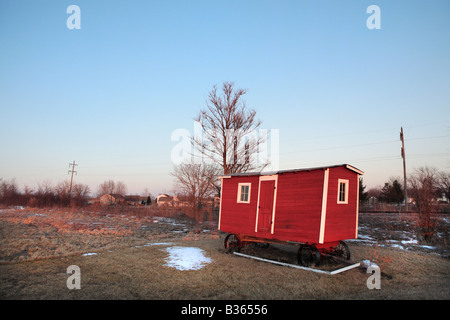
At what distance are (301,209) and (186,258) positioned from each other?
4.67 m

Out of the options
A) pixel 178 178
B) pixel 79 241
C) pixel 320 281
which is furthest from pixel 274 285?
pixel 178 178

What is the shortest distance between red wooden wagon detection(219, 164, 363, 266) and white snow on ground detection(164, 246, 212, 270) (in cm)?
167

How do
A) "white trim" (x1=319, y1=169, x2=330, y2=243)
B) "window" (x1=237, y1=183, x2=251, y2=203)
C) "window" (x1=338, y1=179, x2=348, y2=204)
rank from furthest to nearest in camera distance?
"window" (x1=237, y1=183, x2=251, y2=203) < "window" (x1=338, y1=179, x2=348, y2=204) < "white trim" (x1=319, y1=169, x2=330, y2=243)

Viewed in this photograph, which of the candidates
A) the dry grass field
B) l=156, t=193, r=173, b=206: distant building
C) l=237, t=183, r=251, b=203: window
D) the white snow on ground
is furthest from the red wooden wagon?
l=156, t=193, r=173, b=206: distant building

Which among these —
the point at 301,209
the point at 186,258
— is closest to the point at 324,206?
the point at 301,209

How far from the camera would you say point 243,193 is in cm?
1205

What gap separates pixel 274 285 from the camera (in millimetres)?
7512

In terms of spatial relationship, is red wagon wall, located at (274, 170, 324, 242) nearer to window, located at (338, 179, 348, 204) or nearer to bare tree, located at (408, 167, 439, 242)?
window, located at (338, 179, 348, 204)

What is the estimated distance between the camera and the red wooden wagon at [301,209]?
938cm

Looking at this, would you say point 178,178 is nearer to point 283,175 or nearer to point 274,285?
point 283,175

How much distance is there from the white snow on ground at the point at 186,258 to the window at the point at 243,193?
9.11ft

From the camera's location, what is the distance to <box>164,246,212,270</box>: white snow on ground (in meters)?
9.46


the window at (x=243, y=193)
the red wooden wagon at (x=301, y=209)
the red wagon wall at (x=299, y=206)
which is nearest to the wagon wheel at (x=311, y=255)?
the red wooden wagon at (x=301, y=209)
